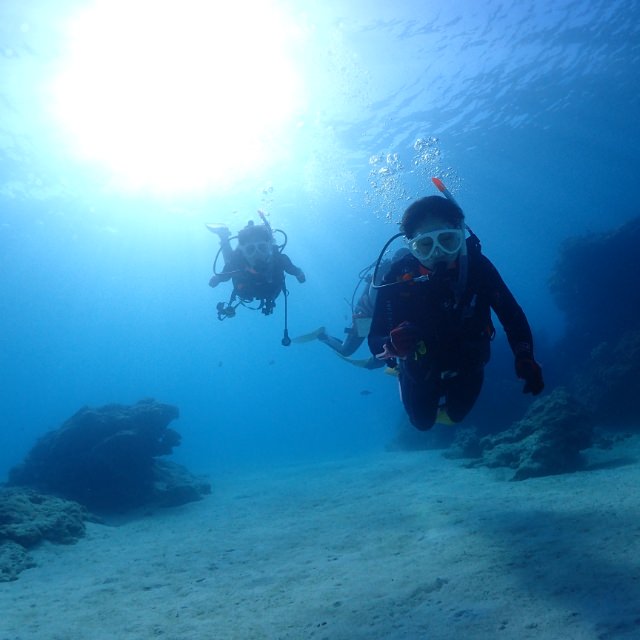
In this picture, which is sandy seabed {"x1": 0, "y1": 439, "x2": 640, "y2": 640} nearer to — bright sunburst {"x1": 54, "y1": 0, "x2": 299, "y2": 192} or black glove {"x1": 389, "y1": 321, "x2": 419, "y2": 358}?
black glove {"x1": 389, "y1": 321, "x2": 419, "y2": 358}

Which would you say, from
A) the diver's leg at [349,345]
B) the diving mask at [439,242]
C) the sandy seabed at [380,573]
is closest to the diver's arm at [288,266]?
the diver's leg at [349,345]

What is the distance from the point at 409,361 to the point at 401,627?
7.98 ft

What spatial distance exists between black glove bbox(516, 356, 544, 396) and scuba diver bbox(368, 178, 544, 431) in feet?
0.29

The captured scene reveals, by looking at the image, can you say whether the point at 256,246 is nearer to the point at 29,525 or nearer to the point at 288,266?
the point at 288,266

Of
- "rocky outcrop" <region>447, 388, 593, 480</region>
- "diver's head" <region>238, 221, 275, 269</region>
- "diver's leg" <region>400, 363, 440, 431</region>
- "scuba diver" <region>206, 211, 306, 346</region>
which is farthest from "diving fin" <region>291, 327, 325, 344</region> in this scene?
"diver's leg" <region>400, 363, 440, 431</region>

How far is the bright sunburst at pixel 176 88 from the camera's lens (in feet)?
59.6

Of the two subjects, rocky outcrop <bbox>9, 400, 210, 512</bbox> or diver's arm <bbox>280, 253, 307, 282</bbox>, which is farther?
rocky outcrop <bbox>9, 400, 210, 512</bbox>

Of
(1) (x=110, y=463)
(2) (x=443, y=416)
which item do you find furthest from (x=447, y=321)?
(1) (x=110, y=463)

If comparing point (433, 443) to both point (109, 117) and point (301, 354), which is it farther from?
point (301, 354)

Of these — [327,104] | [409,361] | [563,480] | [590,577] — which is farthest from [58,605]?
[327,104]

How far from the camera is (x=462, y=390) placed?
4.88 metres

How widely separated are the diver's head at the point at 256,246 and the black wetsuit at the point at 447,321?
16.8 ft

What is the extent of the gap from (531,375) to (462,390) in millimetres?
997

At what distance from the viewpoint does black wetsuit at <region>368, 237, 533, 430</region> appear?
14.6ft
